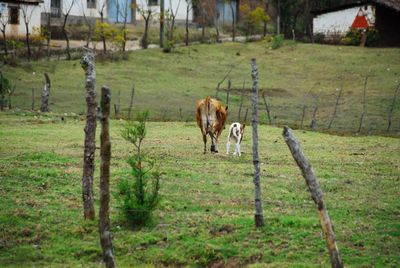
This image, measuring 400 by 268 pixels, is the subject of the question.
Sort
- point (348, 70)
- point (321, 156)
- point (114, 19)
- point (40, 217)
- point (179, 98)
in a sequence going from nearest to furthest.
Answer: point (40, 217) → point (321, 156) → point (179, 98) → point (348, 70) → point (114, 19)

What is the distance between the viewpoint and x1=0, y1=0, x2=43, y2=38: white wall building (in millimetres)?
60844

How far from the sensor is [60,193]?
1880cm

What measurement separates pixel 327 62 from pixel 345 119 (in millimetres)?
17331

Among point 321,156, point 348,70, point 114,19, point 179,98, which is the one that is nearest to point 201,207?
point 321,156

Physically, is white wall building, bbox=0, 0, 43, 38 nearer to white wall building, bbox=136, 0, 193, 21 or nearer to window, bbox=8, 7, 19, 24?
window, bbox=8, 7, 19, 24

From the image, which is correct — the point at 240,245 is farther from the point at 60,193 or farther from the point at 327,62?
the point at 327,62

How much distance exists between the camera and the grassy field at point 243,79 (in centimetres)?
4119

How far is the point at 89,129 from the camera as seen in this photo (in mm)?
16047

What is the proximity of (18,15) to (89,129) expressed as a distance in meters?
47.9

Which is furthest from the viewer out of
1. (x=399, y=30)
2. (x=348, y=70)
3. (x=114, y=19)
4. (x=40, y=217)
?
(x=114, y=19)

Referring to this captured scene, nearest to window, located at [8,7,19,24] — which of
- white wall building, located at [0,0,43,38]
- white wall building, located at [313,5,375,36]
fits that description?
white wall building, located at [0,0,43,38]

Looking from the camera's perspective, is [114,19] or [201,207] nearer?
[201,207]

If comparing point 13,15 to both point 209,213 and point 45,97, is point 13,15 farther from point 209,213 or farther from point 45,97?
point 209,213

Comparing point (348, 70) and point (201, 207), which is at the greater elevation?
point (348, 70)
